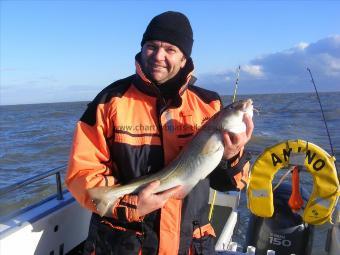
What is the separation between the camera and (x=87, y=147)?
2893 mm

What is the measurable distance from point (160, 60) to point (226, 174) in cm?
101

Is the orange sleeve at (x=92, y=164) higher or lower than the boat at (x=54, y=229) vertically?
higher

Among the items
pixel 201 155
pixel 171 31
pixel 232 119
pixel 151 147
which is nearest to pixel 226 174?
pixel 201 155

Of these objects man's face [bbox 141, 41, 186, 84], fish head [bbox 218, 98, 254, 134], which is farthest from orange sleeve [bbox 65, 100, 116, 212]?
fish head [bbox 218, 98, 254, 134]

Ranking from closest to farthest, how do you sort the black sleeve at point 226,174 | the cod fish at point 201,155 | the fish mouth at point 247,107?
the cod fish at point 201,155 < the fish mouth at point 247,107 < the black sleeve at point 226,174

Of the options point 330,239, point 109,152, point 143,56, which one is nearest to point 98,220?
point 109,152

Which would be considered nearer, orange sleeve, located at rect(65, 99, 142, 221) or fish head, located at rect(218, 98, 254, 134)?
orange sleeve, located at rect(65, 99, 142, 221)

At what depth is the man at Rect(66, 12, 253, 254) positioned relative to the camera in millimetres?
2904

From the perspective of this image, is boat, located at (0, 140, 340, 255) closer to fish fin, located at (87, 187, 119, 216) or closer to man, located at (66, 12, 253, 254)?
man, located at (66, 12, 253, 254)

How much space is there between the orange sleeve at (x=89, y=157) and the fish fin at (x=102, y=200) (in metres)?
0.03

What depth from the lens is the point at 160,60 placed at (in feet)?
10.2

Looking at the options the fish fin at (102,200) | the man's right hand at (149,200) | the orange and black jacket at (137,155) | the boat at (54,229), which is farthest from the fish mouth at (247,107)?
the boat at (54,229)

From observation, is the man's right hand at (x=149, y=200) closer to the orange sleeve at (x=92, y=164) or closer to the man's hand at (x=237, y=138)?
the orange sleeve at (x=92, y=164)

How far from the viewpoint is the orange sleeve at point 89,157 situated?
2.88 meters
